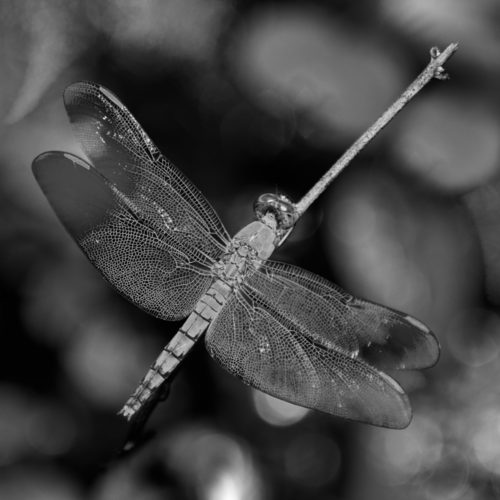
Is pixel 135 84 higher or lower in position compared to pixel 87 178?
higher

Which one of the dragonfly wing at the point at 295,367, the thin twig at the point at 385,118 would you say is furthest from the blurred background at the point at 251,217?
the dragonfly wing at the point at 295,367

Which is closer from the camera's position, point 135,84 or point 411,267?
point 411,267

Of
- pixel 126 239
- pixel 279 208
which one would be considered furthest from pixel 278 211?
pixel 126 239

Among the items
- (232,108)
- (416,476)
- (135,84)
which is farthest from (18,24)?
(416,476)

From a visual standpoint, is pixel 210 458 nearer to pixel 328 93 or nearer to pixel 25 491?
pixel 25 491

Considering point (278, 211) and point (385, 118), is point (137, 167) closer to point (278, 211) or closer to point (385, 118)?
point (278, 211)
